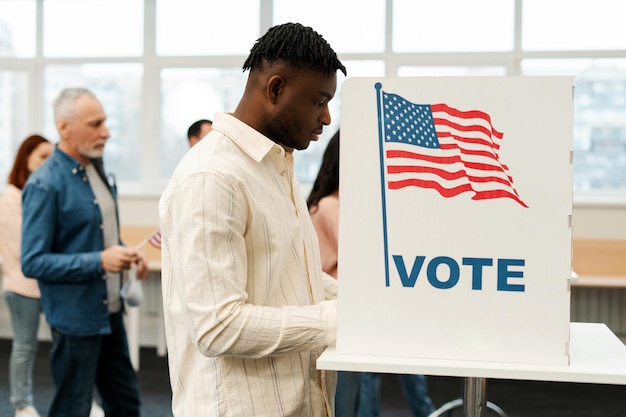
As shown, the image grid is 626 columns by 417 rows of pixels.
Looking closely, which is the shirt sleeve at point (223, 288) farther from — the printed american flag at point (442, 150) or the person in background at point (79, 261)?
the person in background at point (79, 261)

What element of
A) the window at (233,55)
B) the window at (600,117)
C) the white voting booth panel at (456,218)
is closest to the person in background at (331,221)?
the white voting booth panel at (456,218)

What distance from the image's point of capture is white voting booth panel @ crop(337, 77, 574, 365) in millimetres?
1353

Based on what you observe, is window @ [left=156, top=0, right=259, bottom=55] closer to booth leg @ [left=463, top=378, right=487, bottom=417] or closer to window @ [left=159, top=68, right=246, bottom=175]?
window @ [left=159, top=68, right=246, bottom=175]

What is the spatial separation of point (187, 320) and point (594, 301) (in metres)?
5.05

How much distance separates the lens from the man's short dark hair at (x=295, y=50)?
1.50m

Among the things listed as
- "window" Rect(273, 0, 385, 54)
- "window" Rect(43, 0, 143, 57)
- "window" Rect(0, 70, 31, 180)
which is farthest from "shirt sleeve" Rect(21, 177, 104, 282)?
"window" Rect(0, 70, 31, 180)

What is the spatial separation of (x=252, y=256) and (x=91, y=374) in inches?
63.5

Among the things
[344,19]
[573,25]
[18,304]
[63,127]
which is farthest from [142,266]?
[573,25]

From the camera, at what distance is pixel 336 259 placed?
3201mm

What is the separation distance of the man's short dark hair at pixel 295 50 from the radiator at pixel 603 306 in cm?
486

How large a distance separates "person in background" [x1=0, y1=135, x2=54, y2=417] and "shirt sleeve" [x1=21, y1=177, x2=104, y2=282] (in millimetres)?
1267

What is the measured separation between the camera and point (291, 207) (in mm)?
1624

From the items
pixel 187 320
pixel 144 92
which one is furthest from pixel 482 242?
pixel 144 92

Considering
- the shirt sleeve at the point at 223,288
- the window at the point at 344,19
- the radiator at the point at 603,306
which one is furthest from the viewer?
the window at the point at 344,19
